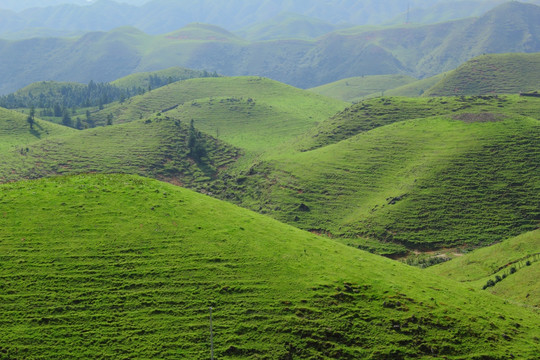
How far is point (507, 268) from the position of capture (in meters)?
63.0

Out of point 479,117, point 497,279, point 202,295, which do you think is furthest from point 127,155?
point 497,279

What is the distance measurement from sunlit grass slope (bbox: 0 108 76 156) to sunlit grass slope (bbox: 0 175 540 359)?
406ft

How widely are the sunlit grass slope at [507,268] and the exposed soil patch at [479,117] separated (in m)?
54.0

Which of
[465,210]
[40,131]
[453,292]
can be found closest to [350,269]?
[453,292]

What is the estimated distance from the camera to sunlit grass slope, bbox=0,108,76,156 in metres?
163

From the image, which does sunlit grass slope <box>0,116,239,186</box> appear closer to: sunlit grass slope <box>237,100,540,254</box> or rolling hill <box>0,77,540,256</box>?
rolling hill <box>0,77,540,256</box>

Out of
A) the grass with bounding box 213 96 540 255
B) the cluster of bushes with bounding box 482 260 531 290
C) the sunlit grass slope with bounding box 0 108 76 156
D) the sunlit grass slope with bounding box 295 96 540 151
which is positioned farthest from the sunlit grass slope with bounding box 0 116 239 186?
the cluster of bushes with bounding box 482 260 531 290

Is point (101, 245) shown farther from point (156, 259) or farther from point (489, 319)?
point (489, 319)

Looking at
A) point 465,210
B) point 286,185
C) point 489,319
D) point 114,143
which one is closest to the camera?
point 489,319

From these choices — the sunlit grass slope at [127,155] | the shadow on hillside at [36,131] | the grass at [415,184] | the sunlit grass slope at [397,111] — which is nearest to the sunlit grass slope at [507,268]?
the grass at [415,184]

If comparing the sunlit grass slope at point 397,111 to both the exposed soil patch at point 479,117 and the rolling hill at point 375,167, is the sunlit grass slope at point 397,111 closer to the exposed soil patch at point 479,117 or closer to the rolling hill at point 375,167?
the rolling hill at point 375,167

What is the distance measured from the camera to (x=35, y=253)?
43.9 metres

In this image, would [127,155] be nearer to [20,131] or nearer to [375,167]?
[20,131]

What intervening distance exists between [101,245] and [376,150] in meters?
85.1
